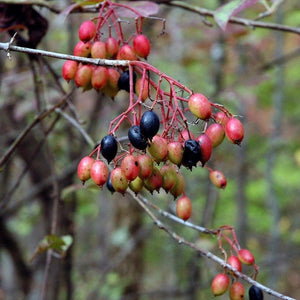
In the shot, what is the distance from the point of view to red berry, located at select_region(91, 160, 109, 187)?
952mm

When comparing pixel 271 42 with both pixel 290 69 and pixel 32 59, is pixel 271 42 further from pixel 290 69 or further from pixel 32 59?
pixel 32 59

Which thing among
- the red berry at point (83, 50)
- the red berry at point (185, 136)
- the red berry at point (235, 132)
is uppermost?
the red berry at point (83, 50)

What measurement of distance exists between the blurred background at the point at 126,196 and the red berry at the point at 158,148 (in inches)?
11.0

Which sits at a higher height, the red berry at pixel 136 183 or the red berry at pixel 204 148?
the red berry at pixel 204 148

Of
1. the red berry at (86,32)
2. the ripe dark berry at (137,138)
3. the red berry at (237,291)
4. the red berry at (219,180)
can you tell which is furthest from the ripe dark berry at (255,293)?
the red berry at (86,32)

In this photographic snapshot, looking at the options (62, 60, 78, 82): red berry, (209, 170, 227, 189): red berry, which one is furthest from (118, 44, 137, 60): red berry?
(209, 170, 227, 189): red berry

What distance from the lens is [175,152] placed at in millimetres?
918

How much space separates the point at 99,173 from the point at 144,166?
0.10m

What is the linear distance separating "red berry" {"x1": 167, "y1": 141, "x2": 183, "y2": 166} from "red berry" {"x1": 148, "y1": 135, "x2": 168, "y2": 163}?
0.4 inches

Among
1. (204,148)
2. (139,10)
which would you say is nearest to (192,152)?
(204,148)

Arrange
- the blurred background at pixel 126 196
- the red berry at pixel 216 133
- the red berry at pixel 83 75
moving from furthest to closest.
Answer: the blurred background at pixel 126 196 → the red berry at pixel 83 75 → the red berry at pixel 216 133

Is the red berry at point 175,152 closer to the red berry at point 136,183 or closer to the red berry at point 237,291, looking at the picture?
the red berry at point 136,183

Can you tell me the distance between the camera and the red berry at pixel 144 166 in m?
0.93

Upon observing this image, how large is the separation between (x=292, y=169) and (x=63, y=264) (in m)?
4.10
